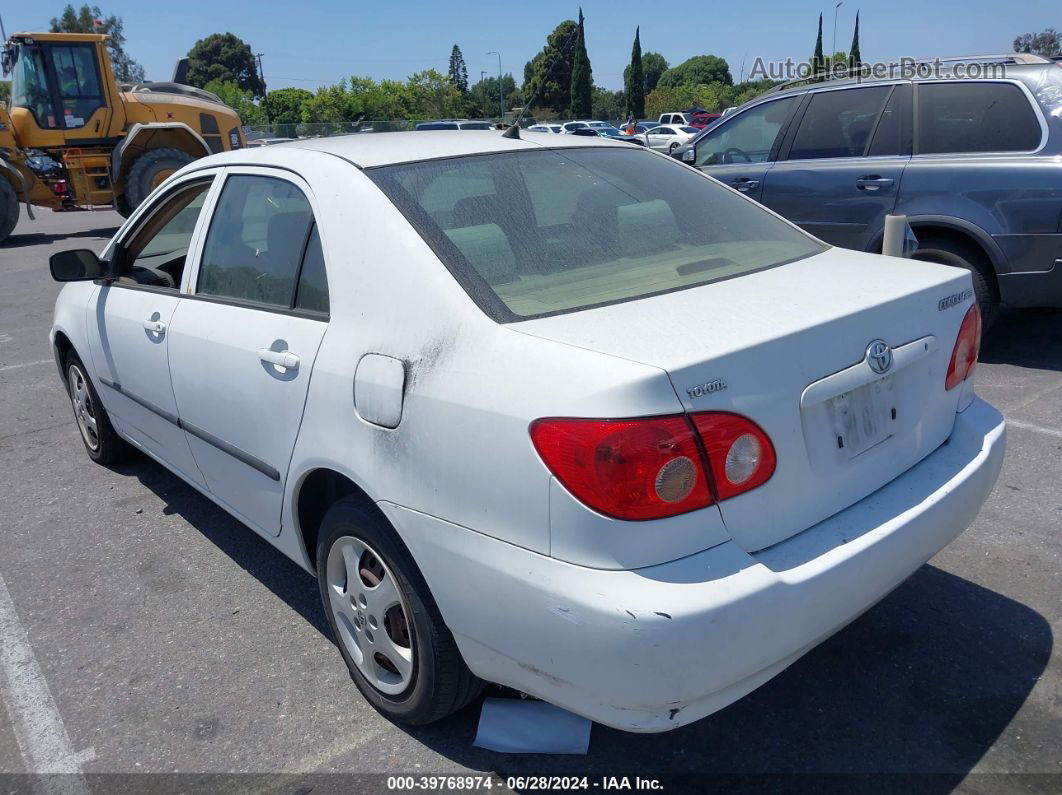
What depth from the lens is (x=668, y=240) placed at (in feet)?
9.42

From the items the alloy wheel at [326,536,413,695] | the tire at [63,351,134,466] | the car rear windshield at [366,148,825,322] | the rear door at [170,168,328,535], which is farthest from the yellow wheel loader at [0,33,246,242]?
the alloy wheel at [326,536,413,695]

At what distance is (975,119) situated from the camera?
227 inches

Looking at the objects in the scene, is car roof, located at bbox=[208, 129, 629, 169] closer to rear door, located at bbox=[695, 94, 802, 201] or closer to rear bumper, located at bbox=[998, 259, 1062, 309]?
rear bumper, located at bbox=[998, 259, 1062, 309]

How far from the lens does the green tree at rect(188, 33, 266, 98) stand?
97375 millimetres

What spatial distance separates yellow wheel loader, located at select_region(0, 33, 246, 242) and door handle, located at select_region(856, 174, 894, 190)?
1224cm

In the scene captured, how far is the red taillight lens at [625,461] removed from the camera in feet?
6.24

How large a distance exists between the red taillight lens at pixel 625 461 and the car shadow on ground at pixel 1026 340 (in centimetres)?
491

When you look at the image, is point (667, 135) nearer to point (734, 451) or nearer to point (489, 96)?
point (734, 451)

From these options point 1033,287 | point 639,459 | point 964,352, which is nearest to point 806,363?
point 639,459

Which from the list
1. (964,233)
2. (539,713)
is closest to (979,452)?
(539,713)

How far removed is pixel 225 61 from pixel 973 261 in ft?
349

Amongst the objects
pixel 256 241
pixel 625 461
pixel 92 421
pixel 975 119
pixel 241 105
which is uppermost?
pixel 241 105

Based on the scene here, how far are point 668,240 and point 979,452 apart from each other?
115 cm

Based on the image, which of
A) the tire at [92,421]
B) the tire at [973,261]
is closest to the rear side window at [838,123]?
the tire at [973,261]
